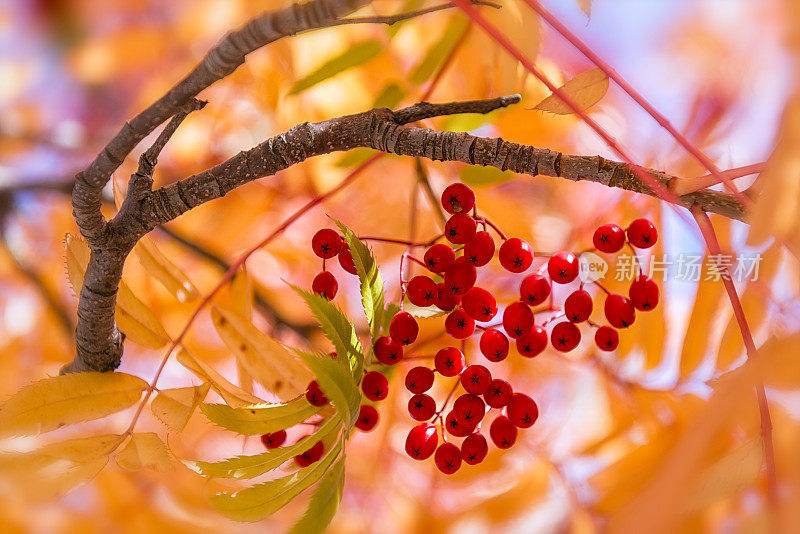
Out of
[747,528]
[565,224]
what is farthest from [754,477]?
[565,224]

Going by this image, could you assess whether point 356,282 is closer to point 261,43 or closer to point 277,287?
point 277,287

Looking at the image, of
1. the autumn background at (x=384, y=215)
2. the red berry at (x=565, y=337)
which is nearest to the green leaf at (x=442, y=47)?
the autumn background at (x=384, y=215)

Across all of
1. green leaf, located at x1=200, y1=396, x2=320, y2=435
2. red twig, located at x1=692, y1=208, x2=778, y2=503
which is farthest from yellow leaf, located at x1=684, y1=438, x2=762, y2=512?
green leaf, located at x1=200, y1=396, x2=320, y2=435

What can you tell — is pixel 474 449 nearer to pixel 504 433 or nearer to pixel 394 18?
pixel 504 433

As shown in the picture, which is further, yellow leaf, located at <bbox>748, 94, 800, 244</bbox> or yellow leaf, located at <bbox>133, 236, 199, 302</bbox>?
yellow leaf, located at <bbox>133, 236, 199, 302</bbox>

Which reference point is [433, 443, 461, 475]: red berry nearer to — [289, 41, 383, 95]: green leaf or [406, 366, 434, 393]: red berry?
[406, 366, 434, 393]: red berry

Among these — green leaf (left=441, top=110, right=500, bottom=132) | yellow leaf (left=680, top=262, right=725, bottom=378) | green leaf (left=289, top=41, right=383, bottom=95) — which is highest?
green leaf (left=289, top=41, right=383, bottom=95)
